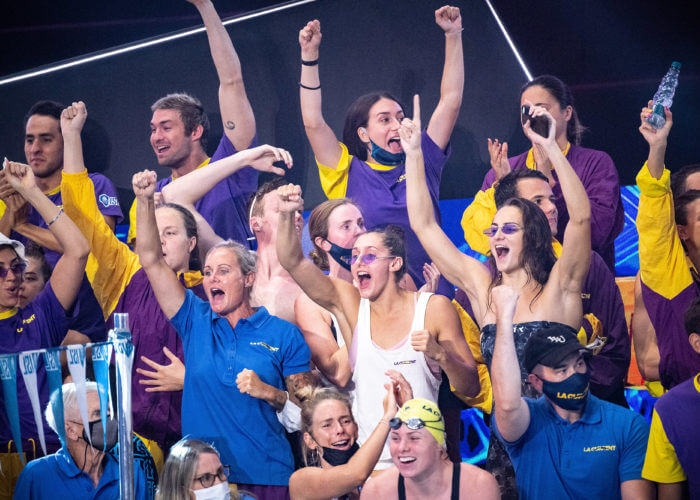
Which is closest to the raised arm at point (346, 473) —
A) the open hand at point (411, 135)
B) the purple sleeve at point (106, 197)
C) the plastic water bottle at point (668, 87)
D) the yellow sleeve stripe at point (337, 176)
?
the open hand at point (411, 135)

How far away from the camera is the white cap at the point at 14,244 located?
4285mm

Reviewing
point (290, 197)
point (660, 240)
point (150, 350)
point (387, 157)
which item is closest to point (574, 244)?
point (660, 240)

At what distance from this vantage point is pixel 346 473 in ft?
11.9

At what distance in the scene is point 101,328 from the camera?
14.6 feet

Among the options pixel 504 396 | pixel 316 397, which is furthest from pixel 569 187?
pixel 316 397

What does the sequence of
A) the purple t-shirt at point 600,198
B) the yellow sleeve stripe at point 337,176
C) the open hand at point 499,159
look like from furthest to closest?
the yellow sleeve stripe at point 337,176 → the open hand at point 499,159 → the purple t-shirt at point 600,198

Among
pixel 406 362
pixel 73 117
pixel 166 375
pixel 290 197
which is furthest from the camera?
pixel 73 117

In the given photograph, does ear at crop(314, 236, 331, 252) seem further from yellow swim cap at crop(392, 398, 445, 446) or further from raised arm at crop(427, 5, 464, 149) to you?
yellow swim cap at crop(392, 398, 445, 446)

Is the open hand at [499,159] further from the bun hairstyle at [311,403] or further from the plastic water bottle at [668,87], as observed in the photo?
the bun hairstyle at [311,403]

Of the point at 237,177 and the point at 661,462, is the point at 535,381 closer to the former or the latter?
the point at 661,462

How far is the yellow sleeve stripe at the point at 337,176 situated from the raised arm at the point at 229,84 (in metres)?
0.44

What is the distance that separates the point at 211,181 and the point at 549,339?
1.83 metres

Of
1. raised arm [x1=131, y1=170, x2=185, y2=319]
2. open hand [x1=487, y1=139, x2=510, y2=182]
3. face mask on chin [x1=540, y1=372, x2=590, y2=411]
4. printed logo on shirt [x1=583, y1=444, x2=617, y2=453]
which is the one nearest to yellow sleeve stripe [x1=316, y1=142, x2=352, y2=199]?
open hand [x1=487, y1=139, x2=510, y2=182]

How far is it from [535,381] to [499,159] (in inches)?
48.8
